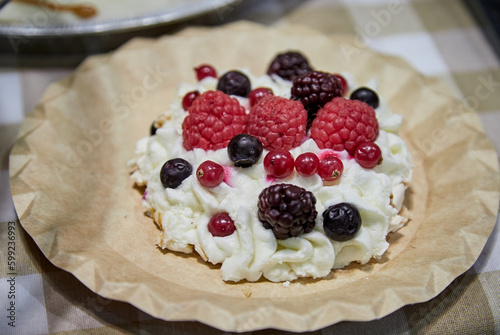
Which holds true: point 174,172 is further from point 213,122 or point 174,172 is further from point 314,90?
point 314,90

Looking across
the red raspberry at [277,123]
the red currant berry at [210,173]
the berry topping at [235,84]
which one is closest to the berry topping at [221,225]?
the red currant berry at [210,173]

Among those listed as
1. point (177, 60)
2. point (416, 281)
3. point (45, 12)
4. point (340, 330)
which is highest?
point (45, 12)

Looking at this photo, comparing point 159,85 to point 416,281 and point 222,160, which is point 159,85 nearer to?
point 222,160

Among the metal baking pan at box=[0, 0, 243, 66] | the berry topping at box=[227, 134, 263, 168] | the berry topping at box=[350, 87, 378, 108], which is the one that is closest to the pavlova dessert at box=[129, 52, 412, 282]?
the berry topping at box=[227, 134, 263, 168]

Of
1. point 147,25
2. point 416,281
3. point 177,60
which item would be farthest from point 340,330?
point 147,25

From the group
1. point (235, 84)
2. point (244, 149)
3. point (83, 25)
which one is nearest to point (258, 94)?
point (235, 84)

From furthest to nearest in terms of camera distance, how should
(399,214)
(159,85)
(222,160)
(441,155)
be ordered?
1. (159,85)
2. (441,155)
3. (399,214)
4. (222,160)

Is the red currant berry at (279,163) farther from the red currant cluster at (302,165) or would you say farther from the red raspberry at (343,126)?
the red raspberry at (343,126)
